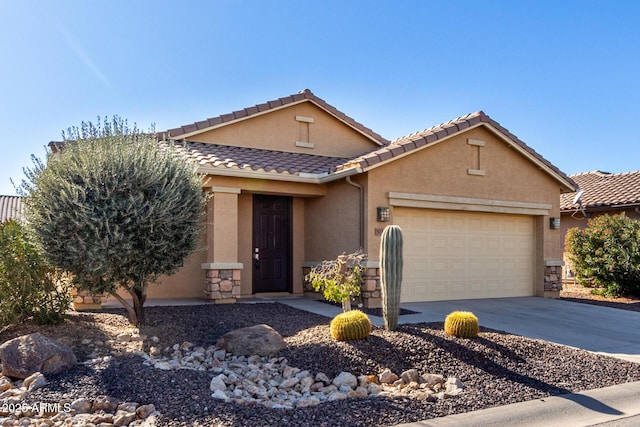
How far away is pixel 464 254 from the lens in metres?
13.1

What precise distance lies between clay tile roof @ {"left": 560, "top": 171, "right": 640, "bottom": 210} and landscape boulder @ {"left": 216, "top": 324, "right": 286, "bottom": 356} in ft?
47.1

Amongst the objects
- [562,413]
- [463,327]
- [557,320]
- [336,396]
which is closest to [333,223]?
[557,320]

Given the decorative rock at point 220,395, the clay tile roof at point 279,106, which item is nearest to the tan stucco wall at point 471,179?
the clay tile roof at point 279,106

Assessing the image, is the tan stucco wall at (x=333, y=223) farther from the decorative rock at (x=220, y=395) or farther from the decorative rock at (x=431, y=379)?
the decorative rock at (x=220, y=395)

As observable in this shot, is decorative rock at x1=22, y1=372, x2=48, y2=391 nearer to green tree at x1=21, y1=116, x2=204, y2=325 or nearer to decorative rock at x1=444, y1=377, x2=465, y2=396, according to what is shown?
green tree at x1=21, y1=116, x2=204, y2=325

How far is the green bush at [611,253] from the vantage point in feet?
47.5

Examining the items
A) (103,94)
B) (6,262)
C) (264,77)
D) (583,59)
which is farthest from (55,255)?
(583,59)

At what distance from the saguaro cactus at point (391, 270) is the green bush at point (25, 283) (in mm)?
5028

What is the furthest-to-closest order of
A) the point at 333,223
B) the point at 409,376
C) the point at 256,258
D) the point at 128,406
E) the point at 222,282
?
the point at 256,258, the point at 333,223, the point at 222,282, the point at 409,376, the point at 128,406

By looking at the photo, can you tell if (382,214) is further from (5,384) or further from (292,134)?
(5,384)

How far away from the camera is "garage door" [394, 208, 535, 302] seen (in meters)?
12.3

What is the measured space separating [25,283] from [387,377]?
18.0ft

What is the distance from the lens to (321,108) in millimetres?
15367

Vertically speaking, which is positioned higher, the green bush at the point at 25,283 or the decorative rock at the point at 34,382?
the green bush at the point at 25,283
